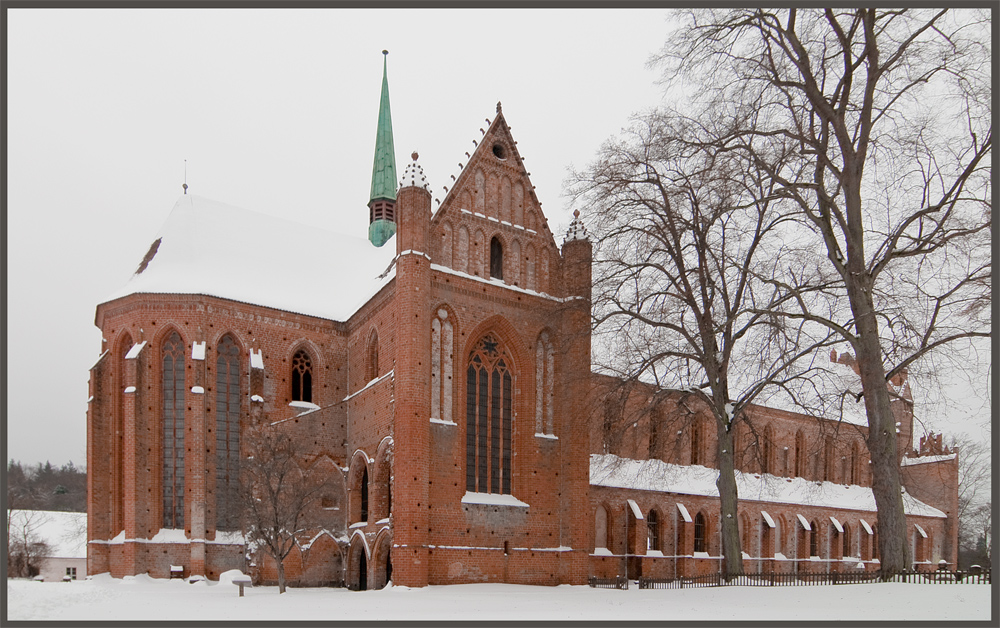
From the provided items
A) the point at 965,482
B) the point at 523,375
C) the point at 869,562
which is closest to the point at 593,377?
the point at 523,375

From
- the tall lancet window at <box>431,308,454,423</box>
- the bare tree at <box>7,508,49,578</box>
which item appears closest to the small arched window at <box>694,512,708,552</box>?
the tall lancet window at <box>431,308,454,423</box>

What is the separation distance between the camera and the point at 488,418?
101 feet

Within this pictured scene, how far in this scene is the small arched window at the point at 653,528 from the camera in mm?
38344

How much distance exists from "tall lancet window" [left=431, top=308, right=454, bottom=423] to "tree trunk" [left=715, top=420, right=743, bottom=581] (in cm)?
914

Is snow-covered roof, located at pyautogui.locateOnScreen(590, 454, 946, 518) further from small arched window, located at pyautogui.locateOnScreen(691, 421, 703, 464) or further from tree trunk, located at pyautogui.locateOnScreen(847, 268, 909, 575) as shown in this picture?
tree trunk, located at pyautogui.locateOnScreen(847, 268, 909, 575)

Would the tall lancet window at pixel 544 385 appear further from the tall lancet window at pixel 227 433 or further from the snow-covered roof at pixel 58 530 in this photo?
the snow-covered roof at pixel 58 530

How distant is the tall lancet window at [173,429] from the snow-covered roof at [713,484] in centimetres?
1648

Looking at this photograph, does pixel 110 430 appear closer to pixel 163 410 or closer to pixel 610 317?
pixel 163 410

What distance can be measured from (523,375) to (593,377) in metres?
2.97

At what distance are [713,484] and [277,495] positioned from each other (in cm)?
2262

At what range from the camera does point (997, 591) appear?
15773 mm

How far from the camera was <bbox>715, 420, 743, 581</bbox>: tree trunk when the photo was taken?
24531 mm

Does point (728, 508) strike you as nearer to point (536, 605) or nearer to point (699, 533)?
point (536, 605)

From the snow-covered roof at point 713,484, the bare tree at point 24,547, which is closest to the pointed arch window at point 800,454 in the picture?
the snow-covered roof at point 713,484
